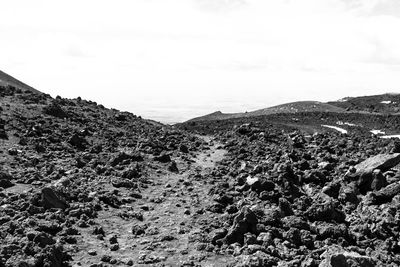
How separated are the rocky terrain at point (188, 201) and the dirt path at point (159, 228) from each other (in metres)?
0.05

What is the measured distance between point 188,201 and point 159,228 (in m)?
3.47

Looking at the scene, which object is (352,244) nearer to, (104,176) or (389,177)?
(389,177)

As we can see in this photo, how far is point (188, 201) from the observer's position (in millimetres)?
19484

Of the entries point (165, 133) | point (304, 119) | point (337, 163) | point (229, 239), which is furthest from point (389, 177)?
point (304, 119)

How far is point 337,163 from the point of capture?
22.2m

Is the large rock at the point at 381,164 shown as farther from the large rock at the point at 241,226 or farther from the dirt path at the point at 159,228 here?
the dirt path at the point at 159,228

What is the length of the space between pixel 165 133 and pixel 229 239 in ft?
75.2

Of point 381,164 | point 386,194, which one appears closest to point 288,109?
point 381,164

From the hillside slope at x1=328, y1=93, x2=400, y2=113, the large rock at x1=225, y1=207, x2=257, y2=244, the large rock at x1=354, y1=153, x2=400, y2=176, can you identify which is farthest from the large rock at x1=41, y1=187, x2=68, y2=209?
the hillside slope at x1=328, y1=93, x2=400, y2=113

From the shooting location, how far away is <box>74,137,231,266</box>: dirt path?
44.2 feet

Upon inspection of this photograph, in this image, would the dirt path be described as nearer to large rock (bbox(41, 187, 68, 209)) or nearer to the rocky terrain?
the rocky terrain

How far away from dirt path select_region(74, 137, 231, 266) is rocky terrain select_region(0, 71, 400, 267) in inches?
2.0

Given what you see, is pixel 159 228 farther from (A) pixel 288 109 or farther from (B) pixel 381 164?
(A) pixel 288 109

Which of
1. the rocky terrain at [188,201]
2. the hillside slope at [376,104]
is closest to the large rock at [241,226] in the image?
the rocky terrain at [188,201]
